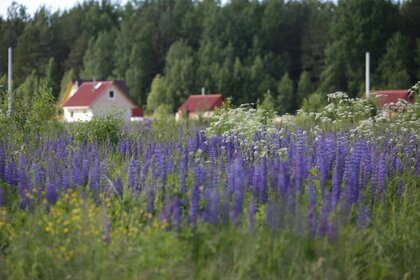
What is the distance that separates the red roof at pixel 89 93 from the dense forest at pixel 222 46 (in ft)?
5.81

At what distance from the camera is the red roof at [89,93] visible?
2495 inches

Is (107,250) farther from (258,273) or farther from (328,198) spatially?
(328,198)

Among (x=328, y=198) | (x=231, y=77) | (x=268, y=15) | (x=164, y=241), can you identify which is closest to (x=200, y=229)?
(x=164, y=241)

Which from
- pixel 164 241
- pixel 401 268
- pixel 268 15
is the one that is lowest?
pixel 401 268

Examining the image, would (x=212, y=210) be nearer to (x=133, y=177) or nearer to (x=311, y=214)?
(x=311, y=214)

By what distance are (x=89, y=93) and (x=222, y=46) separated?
84.3 ft

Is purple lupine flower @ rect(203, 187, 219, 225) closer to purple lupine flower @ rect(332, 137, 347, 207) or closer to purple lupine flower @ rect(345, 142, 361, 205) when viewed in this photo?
purple lupine flower @ rect(332, 137, 347, 207)

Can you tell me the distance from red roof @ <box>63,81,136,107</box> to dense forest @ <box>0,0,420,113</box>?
1771mm

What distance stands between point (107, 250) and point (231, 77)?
70.4 meters

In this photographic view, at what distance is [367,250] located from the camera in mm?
5277

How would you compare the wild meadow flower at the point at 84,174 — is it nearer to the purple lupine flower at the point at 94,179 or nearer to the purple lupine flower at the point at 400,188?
the purple lupine flower at the point at 94,179

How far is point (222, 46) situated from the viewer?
86.0 m

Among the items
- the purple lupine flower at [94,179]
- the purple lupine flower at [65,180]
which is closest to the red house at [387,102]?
the purple lupine flower at [94,179]

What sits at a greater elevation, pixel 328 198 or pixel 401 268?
pixel 328 198
